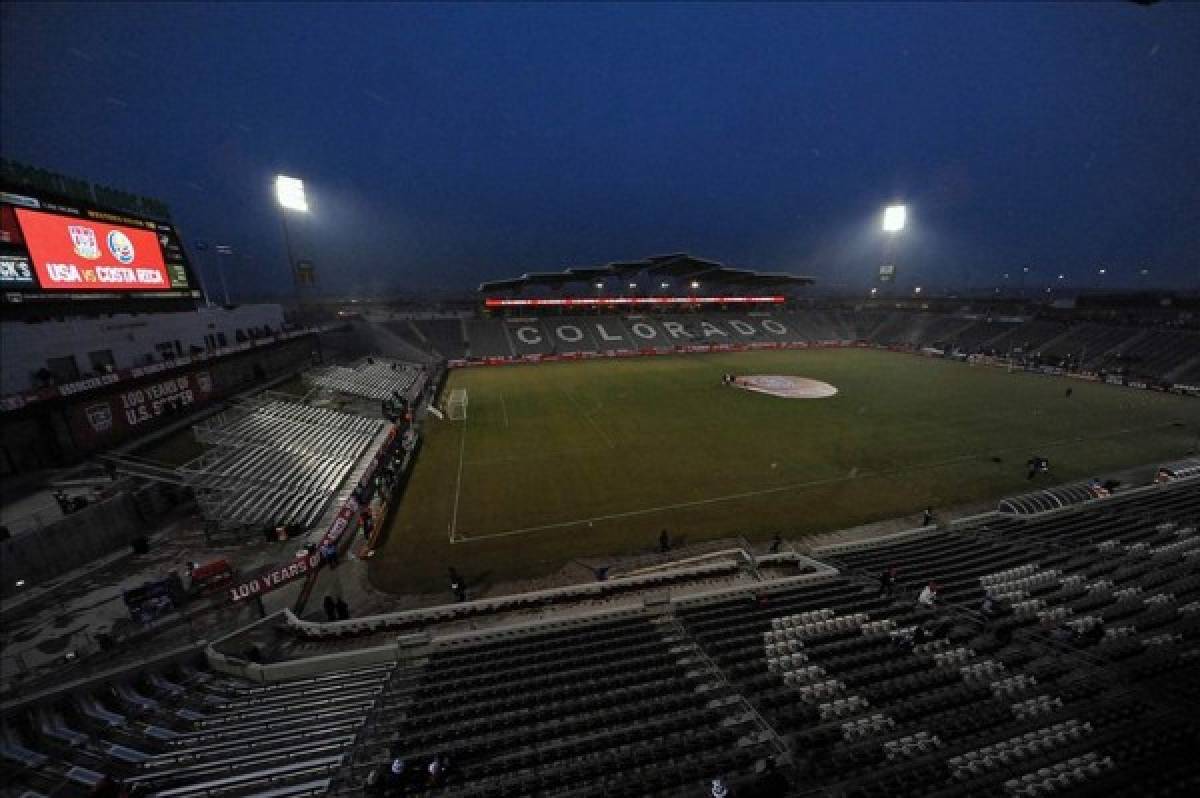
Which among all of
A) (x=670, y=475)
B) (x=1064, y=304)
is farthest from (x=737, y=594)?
(x=1064, y=304)

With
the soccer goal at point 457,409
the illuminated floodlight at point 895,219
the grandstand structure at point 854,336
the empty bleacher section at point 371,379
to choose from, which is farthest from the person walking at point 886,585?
the illuminated floodlight at point 895,219

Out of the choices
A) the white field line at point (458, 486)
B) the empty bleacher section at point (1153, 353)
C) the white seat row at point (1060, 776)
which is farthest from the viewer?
the empty bleacher section at point (1153, 353)

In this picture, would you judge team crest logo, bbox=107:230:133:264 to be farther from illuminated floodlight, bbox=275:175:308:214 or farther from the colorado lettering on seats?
the colorado lettering on seats

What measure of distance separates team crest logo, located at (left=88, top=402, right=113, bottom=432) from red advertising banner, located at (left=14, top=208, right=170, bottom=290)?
542 centimetres

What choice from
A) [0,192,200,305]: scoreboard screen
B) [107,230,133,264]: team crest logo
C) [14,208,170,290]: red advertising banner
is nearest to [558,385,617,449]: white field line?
[0,192,200,305]: scoreboard screen

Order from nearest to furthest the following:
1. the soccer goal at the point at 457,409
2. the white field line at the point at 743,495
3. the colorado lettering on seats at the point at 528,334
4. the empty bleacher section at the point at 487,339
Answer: the white field line at the point at 743,495, the soccer goal at the point at 457,409, the empty bleacher section at the point at 487,339, the colorado lettering on seats at the point at 528,334

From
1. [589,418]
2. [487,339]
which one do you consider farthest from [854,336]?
[589,418]

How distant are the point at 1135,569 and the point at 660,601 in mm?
13400

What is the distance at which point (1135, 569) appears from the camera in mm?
12695

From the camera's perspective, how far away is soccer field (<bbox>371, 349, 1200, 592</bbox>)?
18016mm

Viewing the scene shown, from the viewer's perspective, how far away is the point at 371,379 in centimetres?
4034

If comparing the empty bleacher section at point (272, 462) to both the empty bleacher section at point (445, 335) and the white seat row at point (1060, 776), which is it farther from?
the empty bleacher section at point (445, 335)

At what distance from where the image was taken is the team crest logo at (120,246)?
74.3 ft

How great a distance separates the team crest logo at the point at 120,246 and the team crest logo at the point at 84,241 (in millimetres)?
868
